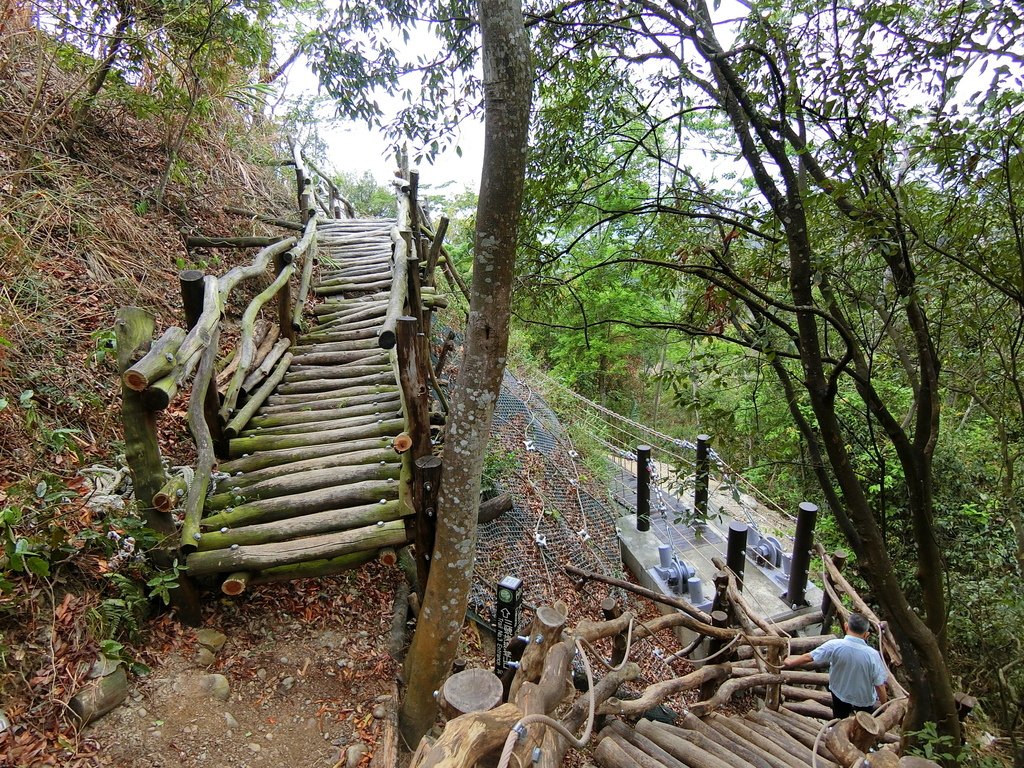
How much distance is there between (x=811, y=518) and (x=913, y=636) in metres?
3.24

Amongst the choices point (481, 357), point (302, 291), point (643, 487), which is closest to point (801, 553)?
point (643, 487)

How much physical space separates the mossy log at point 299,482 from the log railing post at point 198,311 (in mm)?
628

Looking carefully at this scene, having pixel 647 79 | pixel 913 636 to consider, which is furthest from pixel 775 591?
pixel 647 79

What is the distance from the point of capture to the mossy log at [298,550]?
10.8 ft

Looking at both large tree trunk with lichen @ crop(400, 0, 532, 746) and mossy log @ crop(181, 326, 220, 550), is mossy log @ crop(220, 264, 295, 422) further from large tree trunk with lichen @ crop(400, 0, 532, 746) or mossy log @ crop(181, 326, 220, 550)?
large tree trunk with lichen @ crop(400, 0, 532, 746)

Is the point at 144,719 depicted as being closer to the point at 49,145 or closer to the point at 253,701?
the point at 253,701

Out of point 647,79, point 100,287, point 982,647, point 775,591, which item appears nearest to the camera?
point 647,79

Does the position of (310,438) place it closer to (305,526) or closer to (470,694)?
(305,526)

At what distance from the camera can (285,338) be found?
243 inches

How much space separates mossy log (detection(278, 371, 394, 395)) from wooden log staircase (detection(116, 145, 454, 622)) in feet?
0.05

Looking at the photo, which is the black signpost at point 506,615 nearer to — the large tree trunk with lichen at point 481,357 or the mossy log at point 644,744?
the large tree trunk with lichen at point 481,357

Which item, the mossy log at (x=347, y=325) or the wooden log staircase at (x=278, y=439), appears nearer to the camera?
the wooden log staircase at (x=278, y=439)

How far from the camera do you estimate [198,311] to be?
407 cm

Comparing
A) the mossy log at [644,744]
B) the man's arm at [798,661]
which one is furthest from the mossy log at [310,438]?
the man's arm at [798,661]
